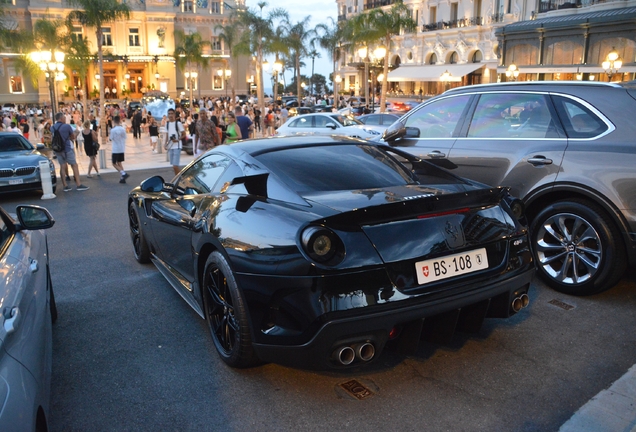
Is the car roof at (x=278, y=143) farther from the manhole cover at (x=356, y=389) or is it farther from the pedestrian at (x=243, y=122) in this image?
the pedestrian at (x=243, y=122)

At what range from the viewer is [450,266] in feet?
10.6

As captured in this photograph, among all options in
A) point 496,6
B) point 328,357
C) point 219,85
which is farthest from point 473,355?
point 219,85

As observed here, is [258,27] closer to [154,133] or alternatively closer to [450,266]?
[154,133]

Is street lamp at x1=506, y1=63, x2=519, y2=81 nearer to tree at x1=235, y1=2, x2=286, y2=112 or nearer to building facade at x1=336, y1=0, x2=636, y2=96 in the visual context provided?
building facade at x1=336, y1=0, x2=636, y2=96

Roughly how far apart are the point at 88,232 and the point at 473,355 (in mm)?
6289

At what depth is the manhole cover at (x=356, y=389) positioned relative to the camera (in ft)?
10.9

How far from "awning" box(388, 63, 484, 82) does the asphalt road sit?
48.1m

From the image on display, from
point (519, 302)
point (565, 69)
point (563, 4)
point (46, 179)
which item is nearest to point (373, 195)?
point (519, 302)

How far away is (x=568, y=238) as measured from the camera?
4980 mm

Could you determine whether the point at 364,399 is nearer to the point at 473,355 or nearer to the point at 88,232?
the point at 473,355

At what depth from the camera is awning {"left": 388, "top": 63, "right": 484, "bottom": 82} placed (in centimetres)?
5244

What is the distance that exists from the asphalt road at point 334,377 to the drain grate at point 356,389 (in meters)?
0.05

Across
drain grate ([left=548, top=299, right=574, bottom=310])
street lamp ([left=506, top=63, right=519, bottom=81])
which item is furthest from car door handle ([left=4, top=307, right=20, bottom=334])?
street lamp ([left=506, top=63, right=519, bottom=81])


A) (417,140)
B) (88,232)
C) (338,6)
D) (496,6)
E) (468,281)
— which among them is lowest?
(88,232)
